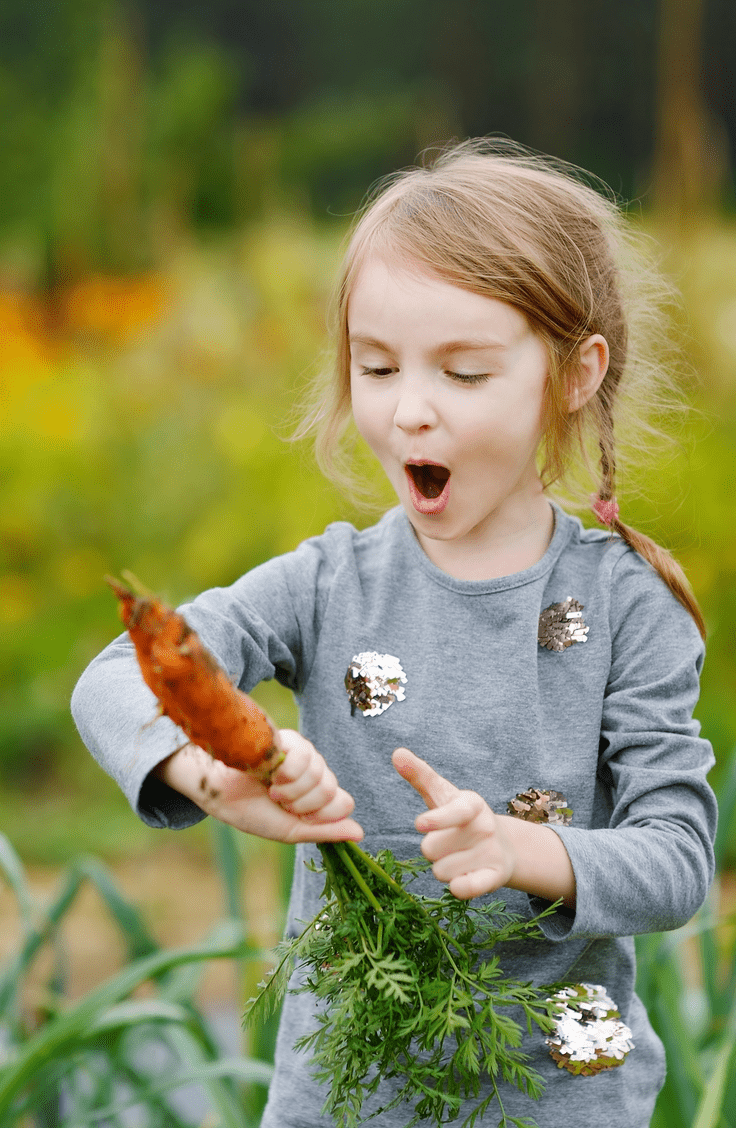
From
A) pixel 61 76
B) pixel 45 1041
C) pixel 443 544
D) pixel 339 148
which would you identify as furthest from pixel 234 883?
pixel 339 148

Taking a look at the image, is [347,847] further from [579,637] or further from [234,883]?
[234,883]

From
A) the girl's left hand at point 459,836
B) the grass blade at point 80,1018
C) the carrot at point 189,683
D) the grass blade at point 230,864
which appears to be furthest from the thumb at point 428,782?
the grass blade at point 230,864

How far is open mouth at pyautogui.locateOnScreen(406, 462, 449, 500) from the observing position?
1.11m

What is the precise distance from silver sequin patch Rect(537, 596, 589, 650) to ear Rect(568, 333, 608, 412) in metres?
0.20

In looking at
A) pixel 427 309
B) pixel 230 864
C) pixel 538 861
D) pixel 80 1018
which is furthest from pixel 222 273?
pixel 538 861

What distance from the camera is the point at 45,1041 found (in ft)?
4.44

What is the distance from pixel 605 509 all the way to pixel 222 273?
5.33 metres

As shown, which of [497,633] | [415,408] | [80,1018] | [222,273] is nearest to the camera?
[415,408]

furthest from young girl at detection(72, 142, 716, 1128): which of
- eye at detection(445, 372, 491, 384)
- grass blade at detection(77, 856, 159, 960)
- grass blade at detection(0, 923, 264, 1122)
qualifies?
grass blade at detection(77, 856, 159, 960)

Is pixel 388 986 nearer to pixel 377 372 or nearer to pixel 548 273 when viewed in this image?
pixel 377 372

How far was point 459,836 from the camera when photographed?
0.87 metres

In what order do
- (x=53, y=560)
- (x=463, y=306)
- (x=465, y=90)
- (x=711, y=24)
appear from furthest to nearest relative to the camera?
(x=465, y=90) → (x=711, y=24) → (x=53, y=560) → (x=463, y=306)

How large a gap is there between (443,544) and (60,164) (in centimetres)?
596

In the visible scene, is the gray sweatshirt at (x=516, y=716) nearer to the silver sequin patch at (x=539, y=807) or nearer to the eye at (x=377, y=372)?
the silver sequin patch at (x=539, y=807)
